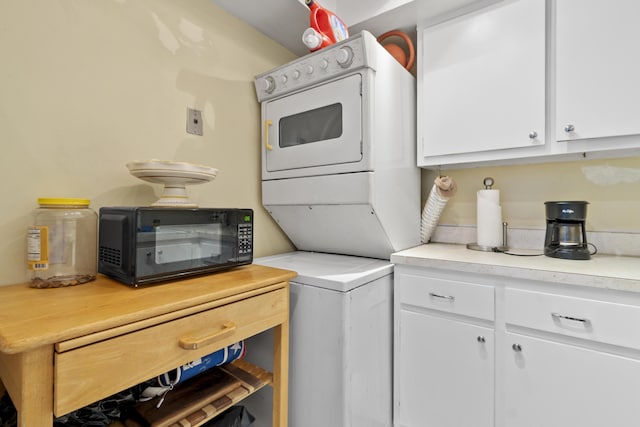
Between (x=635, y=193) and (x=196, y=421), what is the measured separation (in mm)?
2202

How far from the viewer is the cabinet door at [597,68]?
1.24 m

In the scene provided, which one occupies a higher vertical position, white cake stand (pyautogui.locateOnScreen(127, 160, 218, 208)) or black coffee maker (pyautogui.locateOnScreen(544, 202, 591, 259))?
white cake stand (pyautogui.locateOnScreen(127, 160, 218, 208))

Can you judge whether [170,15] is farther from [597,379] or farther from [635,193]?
[635,193]

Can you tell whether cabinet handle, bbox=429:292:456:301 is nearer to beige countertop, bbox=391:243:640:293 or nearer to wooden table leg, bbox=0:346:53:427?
beige countertop, bbox=391:243:640:293

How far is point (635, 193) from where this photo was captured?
1.48 meters

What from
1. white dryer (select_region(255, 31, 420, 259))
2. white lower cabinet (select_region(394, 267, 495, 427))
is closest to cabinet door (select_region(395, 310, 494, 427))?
white lower cabinet (select_region(394, 267, 495, 427))

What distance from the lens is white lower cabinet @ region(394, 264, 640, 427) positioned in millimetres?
1050

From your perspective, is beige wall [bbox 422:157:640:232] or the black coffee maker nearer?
the black coffee maker

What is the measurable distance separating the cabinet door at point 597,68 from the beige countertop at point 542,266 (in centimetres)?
57

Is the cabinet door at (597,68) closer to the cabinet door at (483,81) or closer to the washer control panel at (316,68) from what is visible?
the cabinet door at (483,81)

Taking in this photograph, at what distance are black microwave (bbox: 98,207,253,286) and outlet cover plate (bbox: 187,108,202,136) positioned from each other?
572 millimetres

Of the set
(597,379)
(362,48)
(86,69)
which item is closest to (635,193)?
(597,379)

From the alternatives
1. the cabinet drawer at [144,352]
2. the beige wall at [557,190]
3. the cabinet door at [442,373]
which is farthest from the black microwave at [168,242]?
the beige wall at [557,190]

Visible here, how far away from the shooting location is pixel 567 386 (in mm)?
1124
